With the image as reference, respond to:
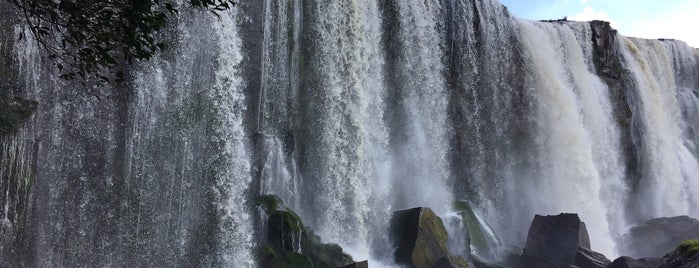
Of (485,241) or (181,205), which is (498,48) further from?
(181,205)

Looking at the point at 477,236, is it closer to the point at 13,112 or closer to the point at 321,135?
the point at 321,135

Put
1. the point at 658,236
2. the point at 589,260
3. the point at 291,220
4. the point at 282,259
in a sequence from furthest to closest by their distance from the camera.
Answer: the point at 658,236, the point at 589,260, the point at 291,220, the point at 282,259

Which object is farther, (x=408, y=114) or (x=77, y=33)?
(x=408, y=114)

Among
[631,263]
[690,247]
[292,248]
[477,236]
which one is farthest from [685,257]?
[477,236]

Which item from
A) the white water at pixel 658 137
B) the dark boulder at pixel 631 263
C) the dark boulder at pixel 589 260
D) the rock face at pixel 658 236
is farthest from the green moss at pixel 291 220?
the white water at pixel 658 137

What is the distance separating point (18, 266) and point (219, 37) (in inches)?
293

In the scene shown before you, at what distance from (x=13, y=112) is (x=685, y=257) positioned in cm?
1241

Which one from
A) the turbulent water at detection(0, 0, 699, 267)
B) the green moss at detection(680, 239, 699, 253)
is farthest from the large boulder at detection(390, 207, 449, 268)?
the green moss at detection(680, 239, 699, 253)

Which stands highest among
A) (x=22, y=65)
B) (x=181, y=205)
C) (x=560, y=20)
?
(x=560, y=20)

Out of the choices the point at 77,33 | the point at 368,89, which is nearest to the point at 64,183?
the point at 77,33

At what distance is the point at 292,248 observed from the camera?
48.0ft

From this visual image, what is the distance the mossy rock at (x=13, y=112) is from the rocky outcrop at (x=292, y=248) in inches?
230

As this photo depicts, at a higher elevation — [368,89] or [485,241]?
[368,89]

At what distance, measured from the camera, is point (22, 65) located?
12.9m
